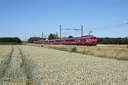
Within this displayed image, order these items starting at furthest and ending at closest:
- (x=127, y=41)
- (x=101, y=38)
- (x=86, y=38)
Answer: (x=101, y=38), (x=127, y=41), (x=86, y=38)

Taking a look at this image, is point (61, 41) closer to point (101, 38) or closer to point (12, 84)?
point (101, 38)

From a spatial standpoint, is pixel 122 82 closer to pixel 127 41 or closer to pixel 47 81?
pixel 47 81


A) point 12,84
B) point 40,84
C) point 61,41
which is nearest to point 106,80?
point 40,84

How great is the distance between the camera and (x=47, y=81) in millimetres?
11875

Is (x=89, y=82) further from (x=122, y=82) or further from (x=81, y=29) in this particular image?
(x=81, y=29)

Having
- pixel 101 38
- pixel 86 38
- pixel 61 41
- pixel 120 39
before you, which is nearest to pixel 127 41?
pixel 120 39

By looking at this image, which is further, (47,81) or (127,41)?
(127,41)

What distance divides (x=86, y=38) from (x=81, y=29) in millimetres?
15422

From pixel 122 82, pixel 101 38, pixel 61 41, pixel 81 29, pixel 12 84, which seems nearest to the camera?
pixel 12 84

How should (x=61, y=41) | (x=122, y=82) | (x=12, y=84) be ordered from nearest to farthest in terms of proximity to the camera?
(x=12, y=84) < (x=122, y=82) < (x=61, y=41)

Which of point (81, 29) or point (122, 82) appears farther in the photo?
point (81, 29)

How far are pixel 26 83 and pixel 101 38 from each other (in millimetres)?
120903

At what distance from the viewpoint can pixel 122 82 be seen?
38.4 ft

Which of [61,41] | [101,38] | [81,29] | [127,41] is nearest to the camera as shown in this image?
[81,29]
